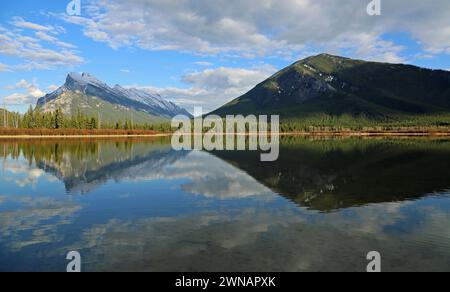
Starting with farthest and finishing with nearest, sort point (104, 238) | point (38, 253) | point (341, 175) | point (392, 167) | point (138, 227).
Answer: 1. point (392, 167)
2. point (341, 175)
3. point (138, 227)
4. point (104, 238)
5. point (38, 253)

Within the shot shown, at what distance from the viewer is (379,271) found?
15.7m

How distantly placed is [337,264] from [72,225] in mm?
16526

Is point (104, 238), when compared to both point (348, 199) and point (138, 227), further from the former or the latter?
point (348, 199)

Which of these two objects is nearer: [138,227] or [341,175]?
[138,227]

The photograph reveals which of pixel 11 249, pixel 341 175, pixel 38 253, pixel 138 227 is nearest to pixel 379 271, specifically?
pixel 138 227

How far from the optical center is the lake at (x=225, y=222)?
16.9 m

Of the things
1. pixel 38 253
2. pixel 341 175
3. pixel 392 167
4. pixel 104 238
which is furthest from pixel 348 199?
pixel 392 167

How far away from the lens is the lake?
1691 centimetres

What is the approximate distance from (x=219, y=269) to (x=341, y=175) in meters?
34.7

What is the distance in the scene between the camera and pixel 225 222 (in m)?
24.0

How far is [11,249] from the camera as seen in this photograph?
720 inches

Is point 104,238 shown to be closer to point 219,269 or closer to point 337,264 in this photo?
point 219,269
